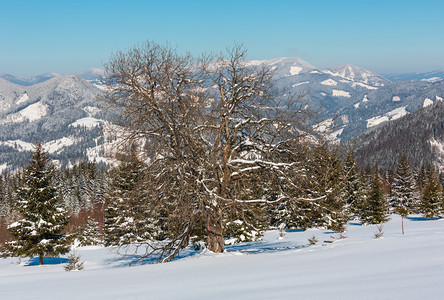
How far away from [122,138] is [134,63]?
3340 millimetres

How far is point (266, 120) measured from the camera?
14523 millimetres

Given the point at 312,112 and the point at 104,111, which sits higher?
the point at 104,111

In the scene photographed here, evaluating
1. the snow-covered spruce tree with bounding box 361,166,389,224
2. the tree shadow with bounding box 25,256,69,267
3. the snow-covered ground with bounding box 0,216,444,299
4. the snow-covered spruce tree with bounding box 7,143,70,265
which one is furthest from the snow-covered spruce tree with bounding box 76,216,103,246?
the snow-covered ground with bounding box 0,216,444,299

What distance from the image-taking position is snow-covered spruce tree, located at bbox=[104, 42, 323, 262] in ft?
44.8

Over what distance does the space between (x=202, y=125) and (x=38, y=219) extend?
65.4 ft

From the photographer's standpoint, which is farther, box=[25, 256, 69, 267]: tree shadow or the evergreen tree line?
box=[25, 256, 69, 267]: tree shadow

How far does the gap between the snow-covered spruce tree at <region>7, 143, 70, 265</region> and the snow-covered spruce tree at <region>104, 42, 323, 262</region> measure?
16.7 metres

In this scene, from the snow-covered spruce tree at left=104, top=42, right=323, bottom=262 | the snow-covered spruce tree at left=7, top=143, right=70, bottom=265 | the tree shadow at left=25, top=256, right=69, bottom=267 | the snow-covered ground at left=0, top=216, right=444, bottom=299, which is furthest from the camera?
the tree shadow at left=25, top=256, right=69, bottom=267

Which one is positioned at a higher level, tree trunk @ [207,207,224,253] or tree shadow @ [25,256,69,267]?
tree trunk @ [207,207,224,253]

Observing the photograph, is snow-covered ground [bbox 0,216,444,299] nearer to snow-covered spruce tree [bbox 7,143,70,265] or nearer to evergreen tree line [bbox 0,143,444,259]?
evergreen tree line [bbox 0,143,444,259]

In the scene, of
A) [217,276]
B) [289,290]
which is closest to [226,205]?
[217,276]

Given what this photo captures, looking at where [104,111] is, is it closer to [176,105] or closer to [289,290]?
[176,105]

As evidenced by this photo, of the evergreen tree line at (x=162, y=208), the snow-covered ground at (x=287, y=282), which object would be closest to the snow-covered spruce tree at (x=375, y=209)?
the evergreen tree line at (x=162, y=208)

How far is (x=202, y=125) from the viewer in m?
14.4
